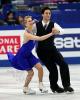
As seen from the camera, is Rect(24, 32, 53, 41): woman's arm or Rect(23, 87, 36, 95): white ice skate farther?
Rect(23, 87, 36, 95): white ice skate

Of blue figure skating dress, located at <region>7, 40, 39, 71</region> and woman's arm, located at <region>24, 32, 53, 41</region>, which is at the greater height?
woman's arm, located at <region>24, 32, 53, 41</region>

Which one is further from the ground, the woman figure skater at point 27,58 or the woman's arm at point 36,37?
the woman's arm at point 36,37

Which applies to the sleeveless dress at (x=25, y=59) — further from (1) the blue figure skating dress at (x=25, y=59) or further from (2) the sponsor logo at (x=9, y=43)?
(2) the sponsor logo at (x=9, y=43)

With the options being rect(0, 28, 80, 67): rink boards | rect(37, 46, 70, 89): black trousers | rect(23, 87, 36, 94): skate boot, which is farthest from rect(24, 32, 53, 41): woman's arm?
rect(0, 28, 80, 67): rink boards

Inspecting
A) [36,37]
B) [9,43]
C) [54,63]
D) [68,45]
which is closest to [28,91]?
[54,63]

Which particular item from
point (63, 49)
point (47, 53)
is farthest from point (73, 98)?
point (63, 49)

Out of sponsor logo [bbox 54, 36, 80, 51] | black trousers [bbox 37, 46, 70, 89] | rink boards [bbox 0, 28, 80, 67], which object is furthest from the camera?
sponsor logo [bbox 54, 36, 80, 51]

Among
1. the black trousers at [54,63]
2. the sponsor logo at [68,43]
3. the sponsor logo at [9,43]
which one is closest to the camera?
the black trousers at [54,63]

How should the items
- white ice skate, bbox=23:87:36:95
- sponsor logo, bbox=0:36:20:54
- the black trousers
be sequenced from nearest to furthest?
1. the black trousers
2. white ice skate, bbox=23:87:36:95
3. sponsor logo, bbox=0:36:20:54

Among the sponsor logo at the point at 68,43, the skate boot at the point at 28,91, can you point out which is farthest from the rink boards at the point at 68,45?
the skate boot at the point at 28,91

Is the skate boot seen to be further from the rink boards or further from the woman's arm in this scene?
the rink boards

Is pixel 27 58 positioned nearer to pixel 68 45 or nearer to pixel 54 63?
pixel 54 63

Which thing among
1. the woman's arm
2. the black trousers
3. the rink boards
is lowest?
the rink boards

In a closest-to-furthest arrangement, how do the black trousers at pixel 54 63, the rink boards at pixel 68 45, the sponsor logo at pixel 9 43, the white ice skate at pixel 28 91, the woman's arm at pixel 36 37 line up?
the woman's arm at pixel 36 37
the black trousers at pixel 54 63
the white ice skate at pixel 28 91
the sponsor logo at pixel 9 43
the rink boards at pixel 68 45
